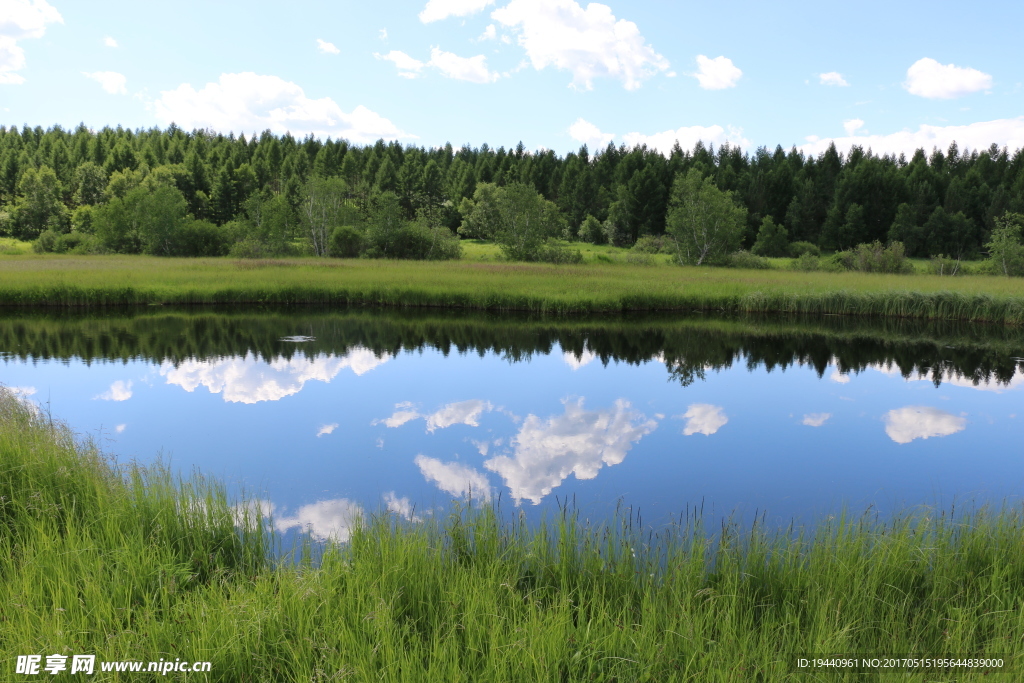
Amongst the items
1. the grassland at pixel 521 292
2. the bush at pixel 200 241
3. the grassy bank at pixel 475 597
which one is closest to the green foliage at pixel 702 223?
the grassland at pixel 521 292

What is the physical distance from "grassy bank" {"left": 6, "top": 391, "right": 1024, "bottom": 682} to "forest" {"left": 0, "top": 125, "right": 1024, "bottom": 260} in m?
37.7

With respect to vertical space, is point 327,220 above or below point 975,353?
above

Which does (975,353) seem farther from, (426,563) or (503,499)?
(426,563)

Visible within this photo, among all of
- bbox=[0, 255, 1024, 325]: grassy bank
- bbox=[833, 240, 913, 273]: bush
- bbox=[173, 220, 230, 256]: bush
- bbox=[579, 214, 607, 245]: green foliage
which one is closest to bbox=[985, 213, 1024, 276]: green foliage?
bbox=[833, 240, 913, 273]: bush

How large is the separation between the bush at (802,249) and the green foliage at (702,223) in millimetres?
13875

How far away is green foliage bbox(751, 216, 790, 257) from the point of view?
177ft

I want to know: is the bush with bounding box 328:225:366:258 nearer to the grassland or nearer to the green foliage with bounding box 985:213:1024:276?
the grassland

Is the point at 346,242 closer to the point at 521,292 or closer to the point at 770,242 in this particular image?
the point at 521,292

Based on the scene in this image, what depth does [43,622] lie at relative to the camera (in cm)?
312

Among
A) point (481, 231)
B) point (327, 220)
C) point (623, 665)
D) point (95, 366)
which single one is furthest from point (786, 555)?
point (481, 231)

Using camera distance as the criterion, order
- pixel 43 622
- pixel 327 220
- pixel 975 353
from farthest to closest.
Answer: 1. pixel 327 220
2. pixel 975 353
3. pixel 43 622

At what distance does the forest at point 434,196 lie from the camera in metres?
45.2

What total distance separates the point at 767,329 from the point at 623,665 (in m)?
18.9

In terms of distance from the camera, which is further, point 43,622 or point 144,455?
point 144,455
